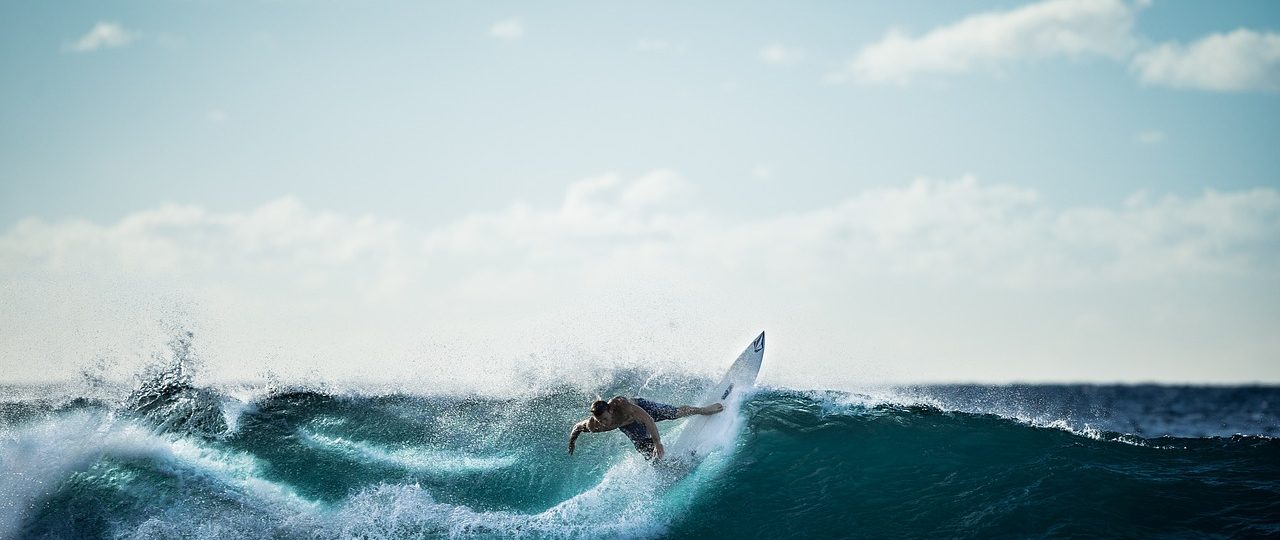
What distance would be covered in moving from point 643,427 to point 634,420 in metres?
0.18

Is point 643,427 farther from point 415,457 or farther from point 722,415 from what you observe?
point 415,457

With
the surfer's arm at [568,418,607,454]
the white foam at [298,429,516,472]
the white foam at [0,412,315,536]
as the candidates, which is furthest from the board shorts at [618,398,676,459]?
the white foam at [0,412,315,536]

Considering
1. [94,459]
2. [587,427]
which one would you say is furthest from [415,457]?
[94,459]

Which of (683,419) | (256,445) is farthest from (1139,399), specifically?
(256,445)

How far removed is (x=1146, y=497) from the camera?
7.71m

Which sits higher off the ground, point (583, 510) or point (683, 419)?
point (683, 419)

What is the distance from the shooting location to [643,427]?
8.07m

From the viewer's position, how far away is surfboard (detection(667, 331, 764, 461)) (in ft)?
28.9

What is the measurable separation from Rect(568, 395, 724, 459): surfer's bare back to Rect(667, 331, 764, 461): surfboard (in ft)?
1.15

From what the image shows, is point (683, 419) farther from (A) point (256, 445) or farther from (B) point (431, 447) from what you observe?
(A) point (256, 445)

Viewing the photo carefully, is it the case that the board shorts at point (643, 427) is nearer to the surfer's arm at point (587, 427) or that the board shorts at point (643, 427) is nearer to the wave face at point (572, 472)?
the wave face at point (572, 472)

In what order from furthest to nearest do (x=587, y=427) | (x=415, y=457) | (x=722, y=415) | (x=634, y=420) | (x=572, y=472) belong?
1. (x=722, y=415)
2. (x=415, y=457)
3. (x=572, y=472)
4. (x=634, y=420)
5. (x=587, y=427)

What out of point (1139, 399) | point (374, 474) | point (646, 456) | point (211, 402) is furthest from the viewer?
point (1139, 399)

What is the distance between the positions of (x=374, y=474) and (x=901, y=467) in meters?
6.42
